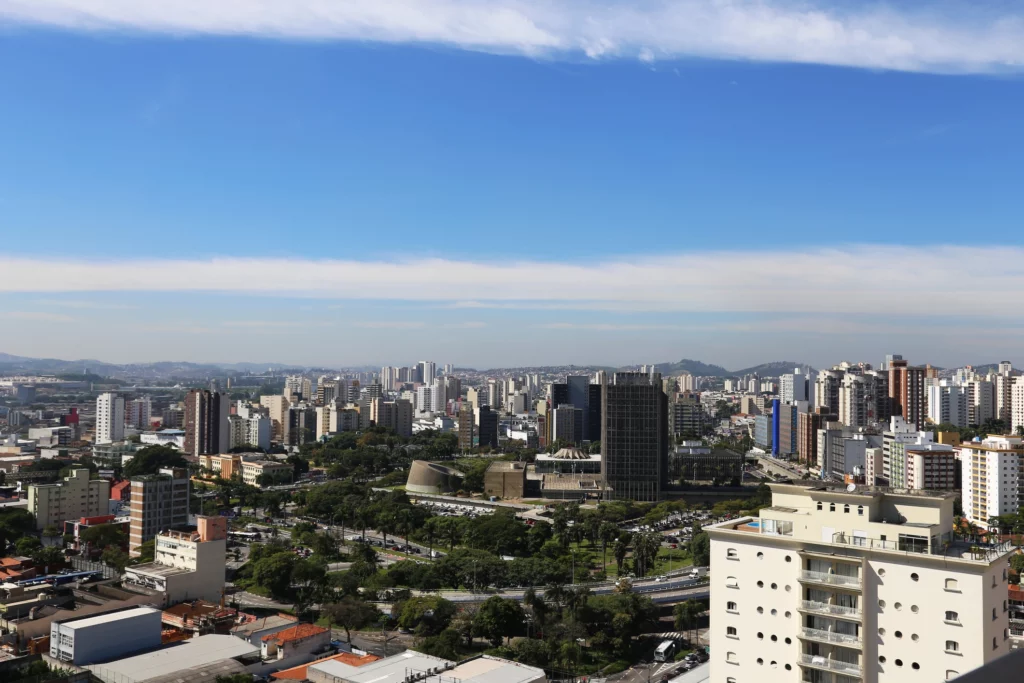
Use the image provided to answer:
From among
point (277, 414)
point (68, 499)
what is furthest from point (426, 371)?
point (68, 499)

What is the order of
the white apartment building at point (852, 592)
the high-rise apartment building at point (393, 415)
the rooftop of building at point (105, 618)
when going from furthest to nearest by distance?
the high-rise apartment building at point (393, 415) < the rooftop of building at point (105, 618) < the white apartment building at point (852, 592)

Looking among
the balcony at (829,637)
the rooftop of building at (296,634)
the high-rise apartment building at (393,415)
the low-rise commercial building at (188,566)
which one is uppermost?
the balcony at (829,637)

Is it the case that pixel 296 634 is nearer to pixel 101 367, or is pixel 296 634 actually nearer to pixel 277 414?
pixel 277 414

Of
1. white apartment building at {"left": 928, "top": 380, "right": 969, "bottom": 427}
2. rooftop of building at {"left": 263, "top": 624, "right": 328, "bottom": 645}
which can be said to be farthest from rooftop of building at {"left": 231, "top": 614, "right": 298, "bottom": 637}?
white apartment building at {"left": 928, "top": 380, "right": 969, "bottom": 427}

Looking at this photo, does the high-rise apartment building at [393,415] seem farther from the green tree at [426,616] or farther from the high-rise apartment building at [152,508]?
the green tree at [426,616]

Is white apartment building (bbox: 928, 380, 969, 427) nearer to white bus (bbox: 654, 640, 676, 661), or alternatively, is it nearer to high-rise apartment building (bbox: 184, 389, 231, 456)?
white bus (bbox: 654, 640, 676, 661)

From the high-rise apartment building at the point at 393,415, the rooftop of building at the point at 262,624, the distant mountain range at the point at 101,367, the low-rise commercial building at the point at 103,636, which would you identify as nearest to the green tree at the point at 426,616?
the rooftop of building at the point at 262,624

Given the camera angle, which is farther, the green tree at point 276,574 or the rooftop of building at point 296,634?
the green tree at point 276,574
